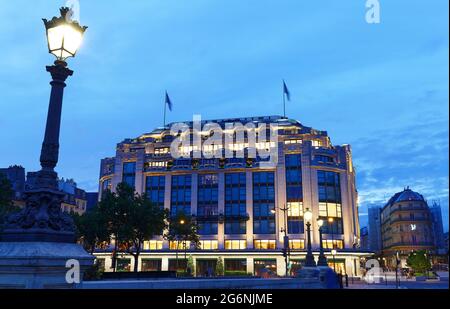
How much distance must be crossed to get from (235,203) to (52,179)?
71492mm

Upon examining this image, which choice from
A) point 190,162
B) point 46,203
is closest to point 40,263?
point 46,203

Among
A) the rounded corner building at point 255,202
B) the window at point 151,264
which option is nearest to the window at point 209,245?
the rounded corner building at point 255,202

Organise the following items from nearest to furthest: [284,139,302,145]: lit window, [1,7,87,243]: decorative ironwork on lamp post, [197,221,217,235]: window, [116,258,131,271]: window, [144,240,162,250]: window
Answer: [1,7,87,243]: decorative ironwork on lamp post
[197,221,217,235]: window
[144,240,162,250]: window
[116,258,131,271]: window
[284,139,302,145]: lit window

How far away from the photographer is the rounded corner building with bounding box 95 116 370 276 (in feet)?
235

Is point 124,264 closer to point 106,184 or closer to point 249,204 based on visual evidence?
point 106,184

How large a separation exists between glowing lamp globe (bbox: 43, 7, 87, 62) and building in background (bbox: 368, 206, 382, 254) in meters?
166

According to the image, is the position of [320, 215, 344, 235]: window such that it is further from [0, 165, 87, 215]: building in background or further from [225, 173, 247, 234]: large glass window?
[0, 165, 87, 215]: building in background

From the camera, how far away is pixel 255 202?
7631 cm

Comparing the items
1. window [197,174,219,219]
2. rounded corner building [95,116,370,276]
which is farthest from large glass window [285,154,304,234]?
window [197,174,219,219]

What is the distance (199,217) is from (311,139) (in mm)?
27557

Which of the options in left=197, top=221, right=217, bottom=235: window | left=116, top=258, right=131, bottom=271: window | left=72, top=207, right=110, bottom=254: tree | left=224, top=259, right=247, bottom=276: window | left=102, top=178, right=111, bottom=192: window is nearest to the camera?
left=72, top=207, right=110, bottom=254: tree

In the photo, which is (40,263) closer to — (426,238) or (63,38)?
(63,38)

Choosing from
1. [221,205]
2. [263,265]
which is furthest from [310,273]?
[221,205]

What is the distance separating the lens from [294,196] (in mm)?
74875
